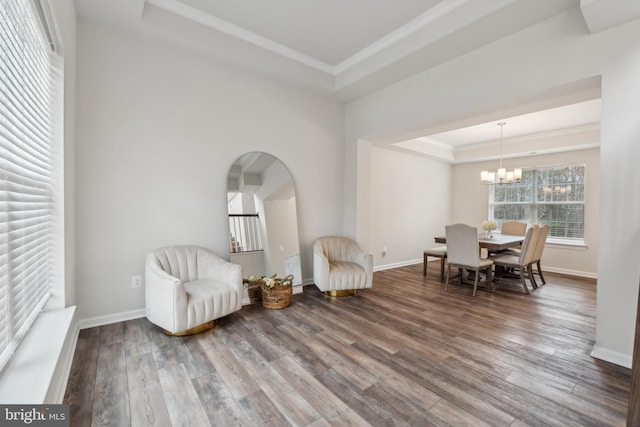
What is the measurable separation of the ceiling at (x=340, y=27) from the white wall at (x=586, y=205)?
142 inches

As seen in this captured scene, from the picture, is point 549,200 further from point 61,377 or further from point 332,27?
point 61,377

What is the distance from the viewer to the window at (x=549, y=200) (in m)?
5.37

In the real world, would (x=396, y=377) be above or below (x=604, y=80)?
below

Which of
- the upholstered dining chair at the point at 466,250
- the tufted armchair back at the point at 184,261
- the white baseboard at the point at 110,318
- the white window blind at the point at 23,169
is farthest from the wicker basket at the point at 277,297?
the upholstered dining chair at the point at 466,250

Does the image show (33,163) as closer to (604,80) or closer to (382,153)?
(604,80)

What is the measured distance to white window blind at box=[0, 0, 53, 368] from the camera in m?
1.24

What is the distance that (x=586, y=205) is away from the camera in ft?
17.1

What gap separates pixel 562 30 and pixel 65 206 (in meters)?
4.26

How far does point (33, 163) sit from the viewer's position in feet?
5.34

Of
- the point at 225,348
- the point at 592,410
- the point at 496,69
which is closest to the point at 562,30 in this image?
the point at 496,69

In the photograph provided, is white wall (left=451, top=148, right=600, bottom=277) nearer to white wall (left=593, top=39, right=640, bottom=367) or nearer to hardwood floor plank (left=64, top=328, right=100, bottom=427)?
white wall (left=593, top=39, right=640, bottom=367)

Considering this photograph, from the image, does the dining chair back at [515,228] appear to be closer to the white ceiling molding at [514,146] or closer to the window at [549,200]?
the window at [549,200]

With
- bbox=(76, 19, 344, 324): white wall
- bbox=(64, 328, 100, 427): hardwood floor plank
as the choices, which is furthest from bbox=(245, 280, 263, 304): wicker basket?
bbox=(64, 328, 100, 427): hardwood floor plank

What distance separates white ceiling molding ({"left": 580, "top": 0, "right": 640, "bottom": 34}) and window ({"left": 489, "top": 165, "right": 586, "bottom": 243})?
4.22 meters
